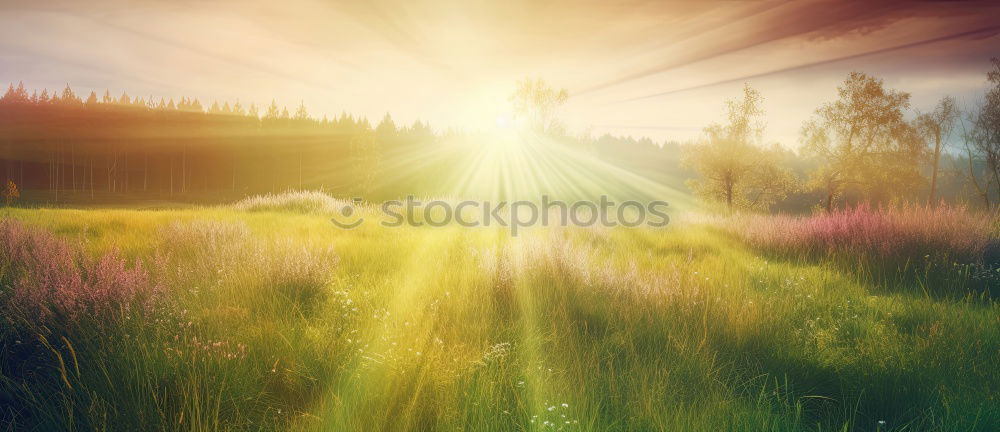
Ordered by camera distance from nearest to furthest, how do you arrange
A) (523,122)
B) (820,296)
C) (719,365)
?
(719,365) < (820,296) < (523,122)

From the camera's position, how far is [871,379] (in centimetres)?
289

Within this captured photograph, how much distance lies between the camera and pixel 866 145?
2881cm

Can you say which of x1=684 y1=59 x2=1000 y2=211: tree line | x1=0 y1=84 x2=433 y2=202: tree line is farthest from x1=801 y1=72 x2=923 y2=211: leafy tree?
x1=0 y1=84 x2=433 y2=202: tree line

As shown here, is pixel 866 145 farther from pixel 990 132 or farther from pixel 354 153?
pixel 354 153

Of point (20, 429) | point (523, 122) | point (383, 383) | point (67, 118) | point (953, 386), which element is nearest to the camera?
point (20, 429)

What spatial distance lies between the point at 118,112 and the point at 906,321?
444 feet

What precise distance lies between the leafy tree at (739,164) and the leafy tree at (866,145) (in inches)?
98.7

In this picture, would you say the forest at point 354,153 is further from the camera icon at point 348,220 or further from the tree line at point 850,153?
the camera icon at point 348,220

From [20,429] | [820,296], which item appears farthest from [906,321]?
[20,429]

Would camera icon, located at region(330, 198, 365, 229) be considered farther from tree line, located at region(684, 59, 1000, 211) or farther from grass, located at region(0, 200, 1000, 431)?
tree line, located at region(684, 59, 1000, 211)

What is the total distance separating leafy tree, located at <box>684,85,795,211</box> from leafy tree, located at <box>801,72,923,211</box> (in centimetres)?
251

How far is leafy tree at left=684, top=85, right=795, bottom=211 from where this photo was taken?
2891cm

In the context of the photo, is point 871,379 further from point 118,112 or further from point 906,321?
point 118,112

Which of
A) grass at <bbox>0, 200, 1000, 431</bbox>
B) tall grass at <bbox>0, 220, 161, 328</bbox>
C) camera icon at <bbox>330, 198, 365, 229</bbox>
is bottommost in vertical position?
camera icon at <bbox>330, 198, 365, 229</bbox>
